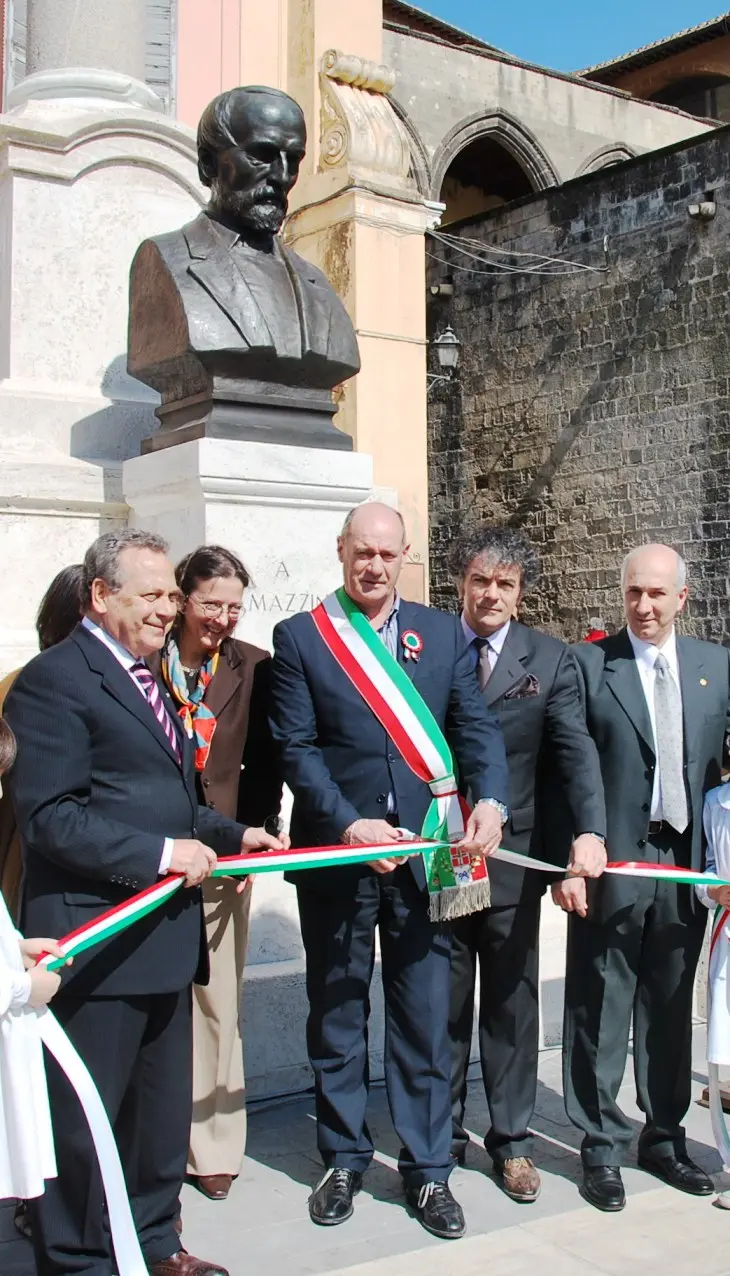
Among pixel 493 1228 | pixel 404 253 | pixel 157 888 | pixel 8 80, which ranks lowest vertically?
pixel 493 1228

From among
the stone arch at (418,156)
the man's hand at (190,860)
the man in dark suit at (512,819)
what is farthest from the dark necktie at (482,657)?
the stone arch at (418,156)

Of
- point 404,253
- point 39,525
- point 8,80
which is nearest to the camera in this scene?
point 39,525

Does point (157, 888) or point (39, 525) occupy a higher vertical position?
point (39, 525)

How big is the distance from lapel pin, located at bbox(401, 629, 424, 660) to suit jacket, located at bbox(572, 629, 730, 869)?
0.56m

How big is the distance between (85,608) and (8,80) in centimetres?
474

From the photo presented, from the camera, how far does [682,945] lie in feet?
13.2

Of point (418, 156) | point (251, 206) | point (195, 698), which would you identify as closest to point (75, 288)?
point (251, 206)

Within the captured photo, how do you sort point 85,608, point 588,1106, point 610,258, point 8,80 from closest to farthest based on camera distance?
point 85,608 < point 588,1106 < point 8,80 < point 610,258

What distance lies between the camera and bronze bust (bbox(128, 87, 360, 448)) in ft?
16.6

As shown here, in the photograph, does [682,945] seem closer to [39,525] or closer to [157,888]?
[157,888]

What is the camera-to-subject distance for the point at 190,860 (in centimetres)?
315

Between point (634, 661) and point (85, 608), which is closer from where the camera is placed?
point (85, 608)

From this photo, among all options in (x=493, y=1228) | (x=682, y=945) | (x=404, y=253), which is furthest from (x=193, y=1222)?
(x=404, y=253)

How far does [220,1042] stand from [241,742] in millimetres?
809
